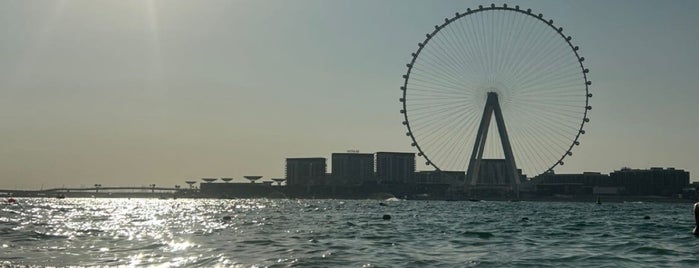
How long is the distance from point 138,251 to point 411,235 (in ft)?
63.3

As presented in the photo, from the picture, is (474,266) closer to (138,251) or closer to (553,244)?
(553,244)

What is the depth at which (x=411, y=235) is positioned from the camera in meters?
53.8

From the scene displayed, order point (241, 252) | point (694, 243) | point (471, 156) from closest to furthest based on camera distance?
point (241, 252) < point (694, 243) < point (471, 156)

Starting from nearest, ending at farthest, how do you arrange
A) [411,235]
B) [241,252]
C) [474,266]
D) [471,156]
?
[474,266] → [241,252] → [411,235] → [471,156]

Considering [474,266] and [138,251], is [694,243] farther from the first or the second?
[138,251]

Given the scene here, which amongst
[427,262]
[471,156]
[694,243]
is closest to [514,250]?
[427,262]

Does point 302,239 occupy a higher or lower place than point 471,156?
lower

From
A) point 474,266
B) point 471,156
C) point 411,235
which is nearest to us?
point 474,266

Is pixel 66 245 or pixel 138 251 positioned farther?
pixel 66 245

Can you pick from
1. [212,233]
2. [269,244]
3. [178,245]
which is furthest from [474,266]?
[212,233]

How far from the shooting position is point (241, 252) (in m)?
40.5

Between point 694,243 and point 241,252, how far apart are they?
23743 millimetres

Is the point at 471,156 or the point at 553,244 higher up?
the point at 471,156

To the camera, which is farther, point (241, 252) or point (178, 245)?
point (178, 245)
